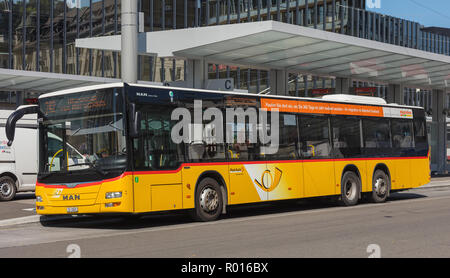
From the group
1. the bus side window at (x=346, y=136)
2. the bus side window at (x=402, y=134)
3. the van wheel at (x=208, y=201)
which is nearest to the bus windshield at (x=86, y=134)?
the van wheel at (x=208, y=201)

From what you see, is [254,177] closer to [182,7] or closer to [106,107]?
[106,107]

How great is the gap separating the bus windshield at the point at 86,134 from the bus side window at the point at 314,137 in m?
5.81

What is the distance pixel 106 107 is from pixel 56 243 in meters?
3.11

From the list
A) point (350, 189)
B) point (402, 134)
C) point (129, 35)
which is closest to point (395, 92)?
point (402, 134)

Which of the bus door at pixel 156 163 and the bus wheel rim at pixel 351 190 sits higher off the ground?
the bus door at pixel 156 163

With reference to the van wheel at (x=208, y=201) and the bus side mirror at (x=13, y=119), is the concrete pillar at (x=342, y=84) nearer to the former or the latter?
the van wheel at (x=208, y=201)

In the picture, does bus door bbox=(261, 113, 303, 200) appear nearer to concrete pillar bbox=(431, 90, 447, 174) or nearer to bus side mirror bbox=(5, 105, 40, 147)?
bus side mirror bbox=(5, 105, 40, 147)

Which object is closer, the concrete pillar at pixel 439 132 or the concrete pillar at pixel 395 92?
the concrete pillar at pixel 395 92

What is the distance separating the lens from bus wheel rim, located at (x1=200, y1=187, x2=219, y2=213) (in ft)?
46.8

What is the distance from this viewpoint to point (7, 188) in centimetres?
2128

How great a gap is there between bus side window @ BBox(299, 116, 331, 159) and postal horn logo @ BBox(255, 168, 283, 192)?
1.19m

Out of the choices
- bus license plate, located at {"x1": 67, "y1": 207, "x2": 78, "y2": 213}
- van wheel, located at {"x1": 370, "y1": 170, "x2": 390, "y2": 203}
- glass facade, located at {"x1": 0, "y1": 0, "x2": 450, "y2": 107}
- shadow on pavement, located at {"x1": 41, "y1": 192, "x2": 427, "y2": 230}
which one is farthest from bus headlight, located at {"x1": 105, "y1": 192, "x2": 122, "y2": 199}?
glass facade, located at {"x1": 0, "y1": 0, "x2": 450, "y2": 107}

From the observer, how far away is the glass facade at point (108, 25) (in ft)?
140

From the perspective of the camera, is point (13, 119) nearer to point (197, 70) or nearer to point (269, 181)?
point (269, 181)
